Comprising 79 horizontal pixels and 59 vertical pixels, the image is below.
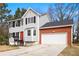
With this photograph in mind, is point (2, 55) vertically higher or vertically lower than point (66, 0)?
lower

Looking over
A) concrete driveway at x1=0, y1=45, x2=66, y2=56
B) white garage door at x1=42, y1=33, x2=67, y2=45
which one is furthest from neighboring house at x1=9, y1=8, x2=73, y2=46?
concrete driveway at x1=0, y1=45, x2=66, y2=56

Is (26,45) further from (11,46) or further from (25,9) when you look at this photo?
(25,9)

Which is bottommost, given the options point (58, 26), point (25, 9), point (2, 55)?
point (2, 55)

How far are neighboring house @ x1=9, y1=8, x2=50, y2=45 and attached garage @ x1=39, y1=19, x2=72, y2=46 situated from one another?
117 millimetres

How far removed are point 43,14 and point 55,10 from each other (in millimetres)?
247

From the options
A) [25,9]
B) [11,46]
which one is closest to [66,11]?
[25,9]

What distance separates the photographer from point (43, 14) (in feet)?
17.5

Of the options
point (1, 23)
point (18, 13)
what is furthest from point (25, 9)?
point (1, 23)

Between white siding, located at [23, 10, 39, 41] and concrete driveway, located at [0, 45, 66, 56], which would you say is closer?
concrete driveway, located at [0, 45, 66, 56]

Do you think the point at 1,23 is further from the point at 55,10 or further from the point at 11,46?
the point at 55,10

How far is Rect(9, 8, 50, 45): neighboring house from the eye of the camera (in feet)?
17.6

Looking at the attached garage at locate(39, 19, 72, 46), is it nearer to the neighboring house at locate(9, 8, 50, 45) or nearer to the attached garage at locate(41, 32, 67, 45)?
the attached garage at locate(41, 32, 67, 45)

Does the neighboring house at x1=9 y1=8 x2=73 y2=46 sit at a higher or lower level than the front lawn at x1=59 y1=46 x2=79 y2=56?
higher

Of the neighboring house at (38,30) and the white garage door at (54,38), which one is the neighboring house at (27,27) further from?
the white garage door at (54,38)
